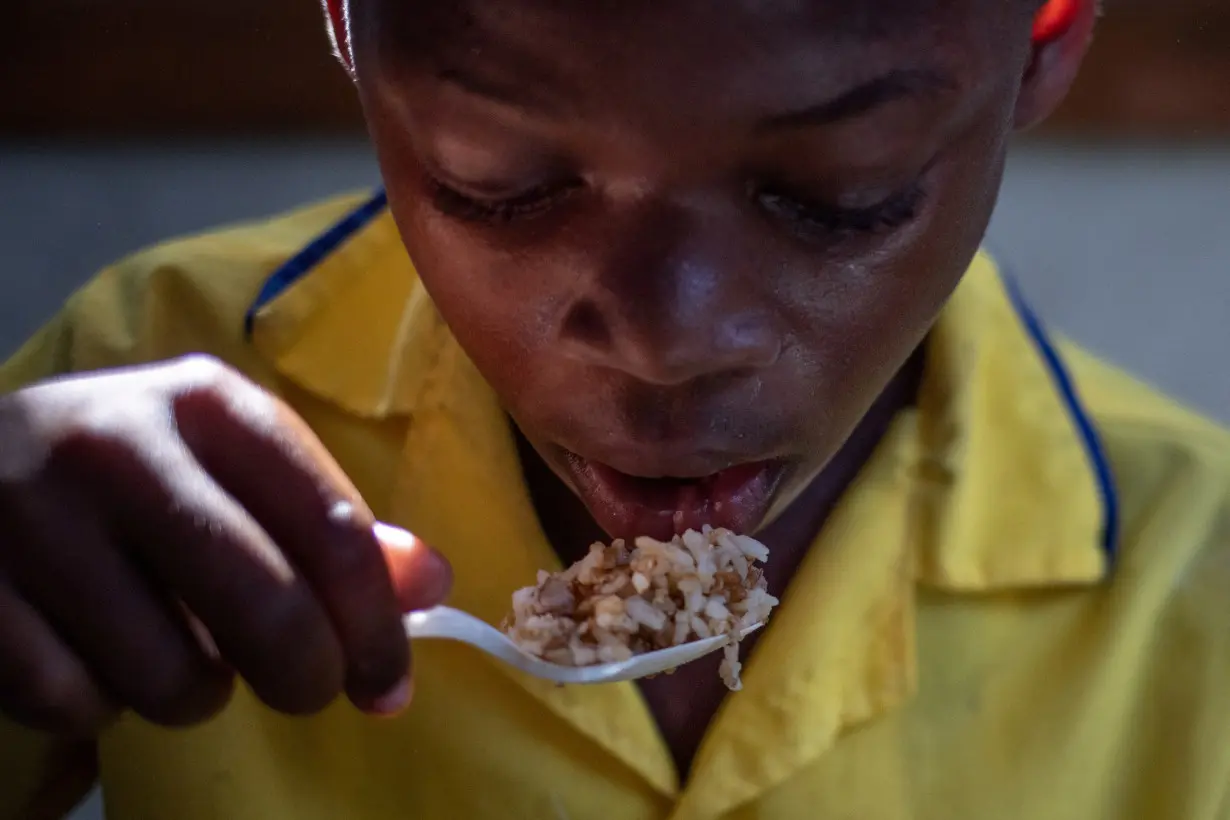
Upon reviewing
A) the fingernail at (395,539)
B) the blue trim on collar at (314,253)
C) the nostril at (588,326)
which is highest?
the nostril at (588,326)

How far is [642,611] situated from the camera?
446mm

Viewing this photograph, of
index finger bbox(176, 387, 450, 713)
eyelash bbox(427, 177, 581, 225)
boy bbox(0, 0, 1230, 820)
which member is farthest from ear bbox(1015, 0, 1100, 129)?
index finger bbox(176, 387, 450, 713)

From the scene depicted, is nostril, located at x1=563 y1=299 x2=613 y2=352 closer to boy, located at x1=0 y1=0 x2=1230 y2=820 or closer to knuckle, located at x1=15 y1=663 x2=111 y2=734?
boy, located at x1=0 y1=0 x2=1230 y2=820

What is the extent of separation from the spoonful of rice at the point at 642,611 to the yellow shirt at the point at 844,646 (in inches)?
3.6

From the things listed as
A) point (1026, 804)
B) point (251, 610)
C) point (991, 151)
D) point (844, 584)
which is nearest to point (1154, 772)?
point (1026, 804)

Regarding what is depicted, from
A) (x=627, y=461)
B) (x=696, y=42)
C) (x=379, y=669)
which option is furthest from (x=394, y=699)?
(x=696, y=42)

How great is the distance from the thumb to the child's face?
0.08m

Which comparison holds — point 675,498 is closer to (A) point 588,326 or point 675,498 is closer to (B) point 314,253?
(A) point 588,326

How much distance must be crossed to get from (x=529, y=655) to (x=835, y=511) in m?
0.20

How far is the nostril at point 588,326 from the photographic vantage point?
406 millimetres

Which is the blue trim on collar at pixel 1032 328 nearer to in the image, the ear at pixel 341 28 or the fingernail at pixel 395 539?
the ear at pixel 341 28

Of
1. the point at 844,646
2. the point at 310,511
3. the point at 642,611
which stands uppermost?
the point at 310,511

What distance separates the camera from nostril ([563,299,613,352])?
1.33 feet

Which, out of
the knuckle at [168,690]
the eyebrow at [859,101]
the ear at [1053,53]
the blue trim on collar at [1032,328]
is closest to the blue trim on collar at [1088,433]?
the blue trim on collar at [1032,328]
